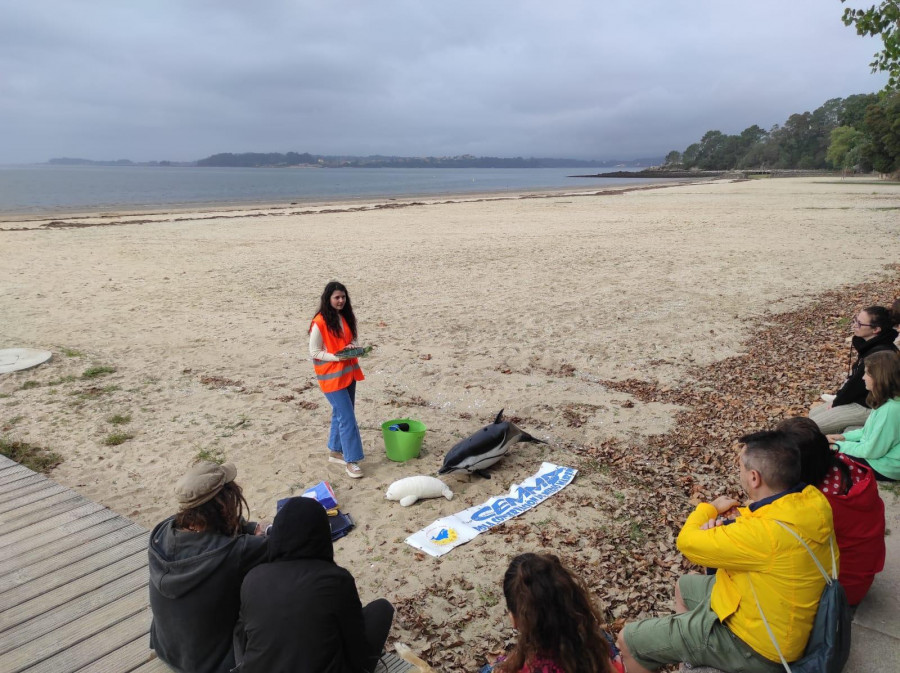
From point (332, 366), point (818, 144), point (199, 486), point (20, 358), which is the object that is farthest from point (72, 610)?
point (818, 144)

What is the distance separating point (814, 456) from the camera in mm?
3092

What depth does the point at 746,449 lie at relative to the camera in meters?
2.96

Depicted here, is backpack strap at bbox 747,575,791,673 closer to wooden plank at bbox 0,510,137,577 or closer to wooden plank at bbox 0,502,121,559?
wooden plank at bbox 0,510,137,577

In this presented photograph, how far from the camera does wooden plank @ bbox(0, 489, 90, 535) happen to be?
4551mm

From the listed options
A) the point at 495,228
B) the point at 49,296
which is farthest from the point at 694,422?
the point at 495,228

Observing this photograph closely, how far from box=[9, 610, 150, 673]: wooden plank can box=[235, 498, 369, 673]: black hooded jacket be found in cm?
116

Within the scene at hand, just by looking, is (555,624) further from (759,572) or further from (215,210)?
(215,210)

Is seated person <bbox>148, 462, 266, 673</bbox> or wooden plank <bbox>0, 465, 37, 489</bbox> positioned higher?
seated person <bbox>148, 462, 266, 673</bbox>

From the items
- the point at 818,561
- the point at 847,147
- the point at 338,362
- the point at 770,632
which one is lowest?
the point at 770,632

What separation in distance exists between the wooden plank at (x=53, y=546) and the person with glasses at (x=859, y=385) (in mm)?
6157

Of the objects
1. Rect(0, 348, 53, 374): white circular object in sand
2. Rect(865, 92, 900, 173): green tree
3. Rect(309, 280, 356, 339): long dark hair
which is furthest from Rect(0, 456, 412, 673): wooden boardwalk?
Rect(865, 92, 900, 173): green tree

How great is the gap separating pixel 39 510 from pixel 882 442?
6714mm

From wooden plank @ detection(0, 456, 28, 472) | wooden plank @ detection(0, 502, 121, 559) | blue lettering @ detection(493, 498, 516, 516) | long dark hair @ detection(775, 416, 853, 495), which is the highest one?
long dark hair @ detection(775, 416, 853, 495)

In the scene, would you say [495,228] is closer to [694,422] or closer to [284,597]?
[694,422]
